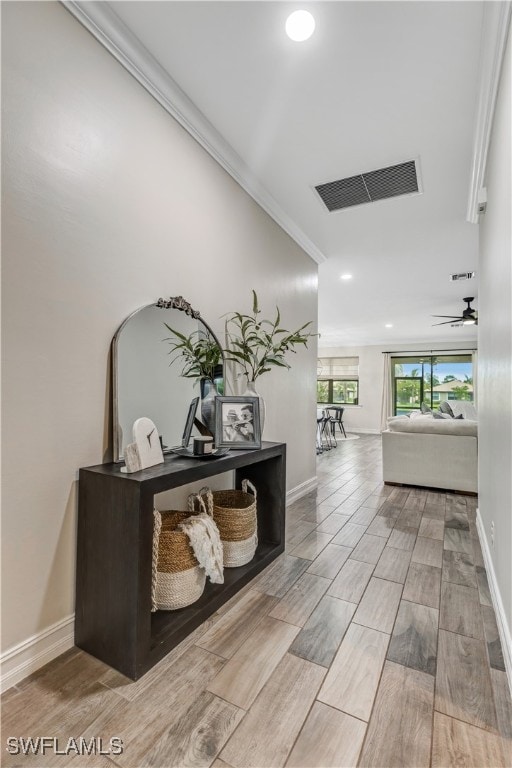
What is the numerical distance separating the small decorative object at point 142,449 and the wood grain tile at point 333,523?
1.68 meters

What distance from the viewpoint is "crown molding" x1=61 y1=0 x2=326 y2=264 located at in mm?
1642

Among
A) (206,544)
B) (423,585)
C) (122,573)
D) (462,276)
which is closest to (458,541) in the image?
(423,585)

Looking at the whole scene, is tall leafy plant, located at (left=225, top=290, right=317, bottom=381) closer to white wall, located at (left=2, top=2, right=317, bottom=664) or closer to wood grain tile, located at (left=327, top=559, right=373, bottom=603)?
white wall, located at (left=2, top=2, right=317, bottom=664)

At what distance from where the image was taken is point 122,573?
142 cm

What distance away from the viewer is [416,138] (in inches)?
95.4

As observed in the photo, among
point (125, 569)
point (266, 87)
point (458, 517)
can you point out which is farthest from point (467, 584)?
point (266, 87)

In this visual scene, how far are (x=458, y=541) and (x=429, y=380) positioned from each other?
8016mm

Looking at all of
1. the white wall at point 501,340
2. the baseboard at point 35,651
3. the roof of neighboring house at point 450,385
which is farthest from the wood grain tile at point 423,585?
the roof of neighboring house at point 450,385

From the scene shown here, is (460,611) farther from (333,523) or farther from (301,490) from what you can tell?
(301,490)

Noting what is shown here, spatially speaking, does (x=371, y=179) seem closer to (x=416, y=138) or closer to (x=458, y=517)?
(x=416, y=138)

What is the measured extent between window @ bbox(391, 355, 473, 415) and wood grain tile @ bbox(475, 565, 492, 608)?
7.63 meters

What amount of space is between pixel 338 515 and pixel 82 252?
109 inches

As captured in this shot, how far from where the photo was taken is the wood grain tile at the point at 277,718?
108cm

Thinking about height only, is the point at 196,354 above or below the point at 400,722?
above
